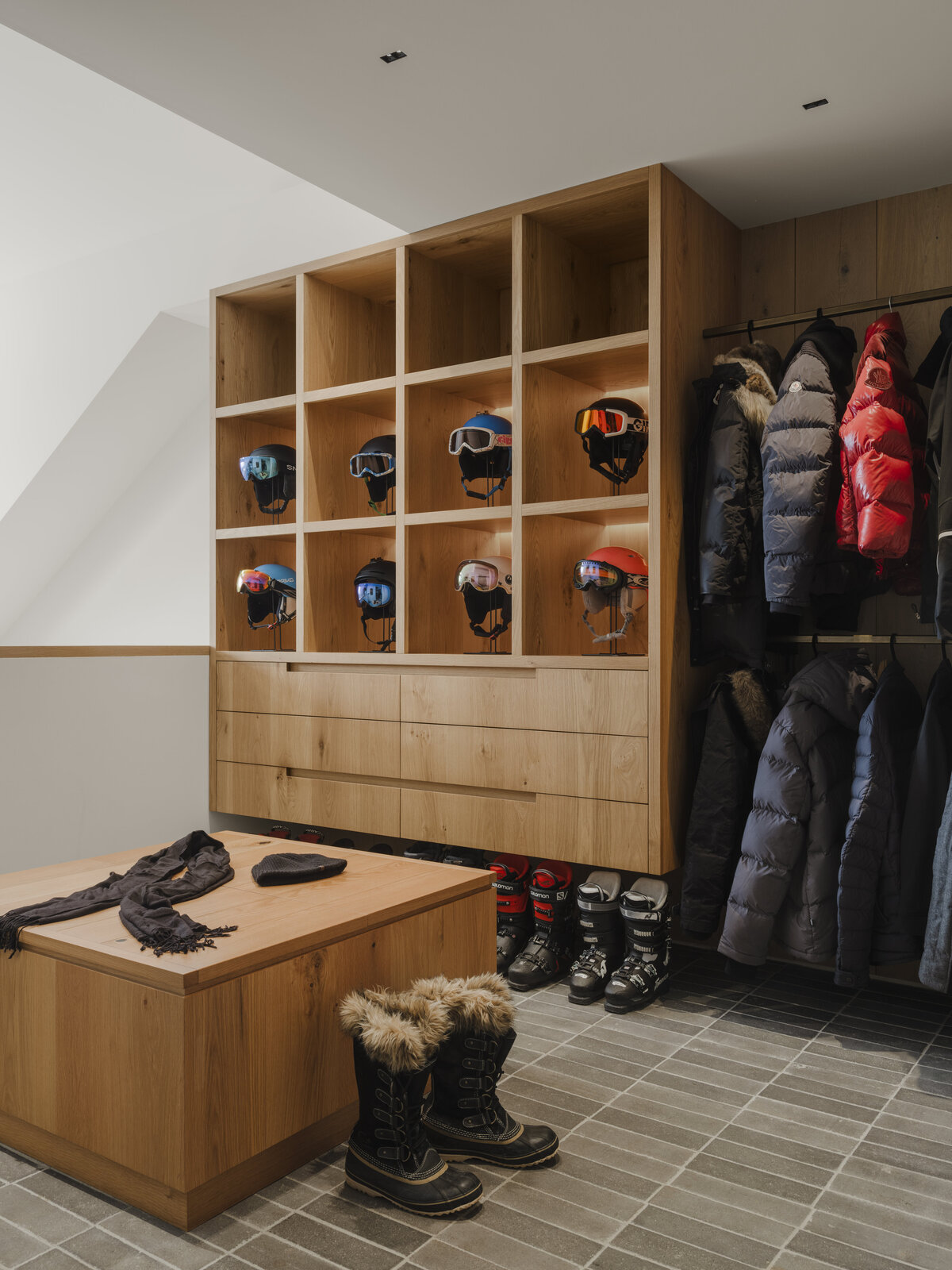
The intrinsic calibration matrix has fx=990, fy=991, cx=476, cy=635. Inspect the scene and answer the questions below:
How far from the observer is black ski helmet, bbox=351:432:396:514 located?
3.67m

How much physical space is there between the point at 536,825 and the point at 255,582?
153cm

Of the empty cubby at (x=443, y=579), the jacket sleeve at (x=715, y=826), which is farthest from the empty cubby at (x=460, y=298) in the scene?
the jacket sleeve at (x=715, y=826)

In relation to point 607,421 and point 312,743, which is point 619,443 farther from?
point 312,743

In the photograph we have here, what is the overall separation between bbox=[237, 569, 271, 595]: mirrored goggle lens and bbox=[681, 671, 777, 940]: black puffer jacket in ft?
5.98

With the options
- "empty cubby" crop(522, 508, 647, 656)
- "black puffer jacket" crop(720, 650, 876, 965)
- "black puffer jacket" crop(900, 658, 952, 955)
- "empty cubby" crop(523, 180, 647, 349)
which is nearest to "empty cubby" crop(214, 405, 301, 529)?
"empty cubby" crop(523, 180, 647, 349)

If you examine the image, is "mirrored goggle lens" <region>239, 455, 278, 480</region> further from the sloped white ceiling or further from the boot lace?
the boot lace

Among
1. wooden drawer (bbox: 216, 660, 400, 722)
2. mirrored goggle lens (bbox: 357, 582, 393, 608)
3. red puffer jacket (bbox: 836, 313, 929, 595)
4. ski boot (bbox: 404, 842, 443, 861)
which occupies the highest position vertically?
red puffer jacket (bbox: 836, 313, 929, 595)

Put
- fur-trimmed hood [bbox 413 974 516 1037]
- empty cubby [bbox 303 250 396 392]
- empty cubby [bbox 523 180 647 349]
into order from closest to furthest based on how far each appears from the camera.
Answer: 1. fur-trimmed hood [bbox 413 974 516 1037]
2. empty cubby [bbox 523 180 647 349]
3. empty cubby [bbox 303 250 396 392]

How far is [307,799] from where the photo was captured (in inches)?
151

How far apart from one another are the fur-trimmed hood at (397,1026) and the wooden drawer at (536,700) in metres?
1.27

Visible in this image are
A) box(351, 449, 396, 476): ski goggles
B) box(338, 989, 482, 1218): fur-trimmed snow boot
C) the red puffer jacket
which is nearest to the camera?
box(338, 989, 482, 1218): fur-trimmed snow boot

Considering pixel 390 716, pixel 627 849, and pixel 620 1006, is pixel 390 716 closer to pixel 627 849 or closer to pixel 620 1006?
pixel 627 849

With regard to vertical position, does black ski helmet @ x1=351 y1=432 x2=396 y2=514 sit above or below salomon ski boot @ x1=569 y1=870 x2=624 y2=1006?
above

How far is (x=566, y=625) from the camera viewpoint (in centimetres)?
349
